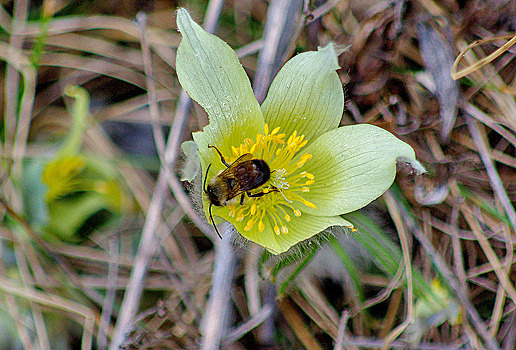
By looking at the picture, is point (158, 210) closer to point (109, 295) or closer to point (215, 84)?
point (109, 295)

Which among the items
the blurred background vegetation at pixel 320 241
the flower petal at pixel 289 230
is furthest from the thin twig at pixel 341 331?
the flower petal at pixel 289 230

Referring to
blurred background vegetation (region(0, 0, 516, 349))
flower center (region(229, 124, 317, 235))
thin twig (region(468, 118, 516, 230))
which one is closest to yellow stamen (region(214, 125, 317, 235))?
flower center (region(229, 124, 317, 235))

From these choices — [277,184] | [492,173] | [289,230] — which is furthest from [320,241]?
[492,173]

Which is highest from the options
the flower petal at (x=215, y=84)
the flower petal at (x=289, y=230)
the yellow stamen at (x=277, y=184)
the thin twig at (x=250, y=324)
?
the flower petal at (x=215, y=84)

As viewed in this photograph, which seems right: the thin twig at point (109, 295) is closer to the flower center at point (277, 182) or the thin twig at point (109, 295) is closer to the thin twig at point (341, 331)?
the flower center at point (277, 182)

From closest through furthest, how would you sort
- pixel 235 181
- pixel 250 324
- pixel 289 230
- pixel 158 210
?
pixel 235 181 < pixel 289 230 < pixel 250 324 < pixel 158 210

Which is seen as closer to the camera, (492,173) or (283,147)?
(283,147)
